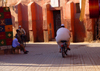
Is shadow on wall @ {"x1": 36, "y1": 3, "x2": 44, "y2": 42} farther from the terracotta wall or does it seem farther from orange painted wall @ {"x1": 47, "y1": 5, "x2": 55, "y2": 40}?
orange painted wall @ {"x1": 47, "y1": 5, "x2": 55, "y2": 40}

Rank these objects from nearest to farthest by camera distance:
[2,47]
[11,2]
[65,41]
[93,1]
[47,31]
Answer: [93,1], [65,41], [2,47], [47,31], [11,2]

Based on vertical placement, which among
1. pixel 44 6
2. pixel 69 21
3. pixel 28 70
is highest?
pixel 44 6

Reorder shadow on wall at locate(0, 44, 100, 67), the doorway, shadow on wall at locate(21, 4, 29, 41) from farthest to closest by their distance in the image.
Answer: shadow on wall at locate(21, 4, 29, 41) → the doorway → shadow on wall at locate(0, 44, 100, 67)

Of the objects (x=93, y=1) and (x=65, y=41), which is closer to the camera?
(x=93, y=1)

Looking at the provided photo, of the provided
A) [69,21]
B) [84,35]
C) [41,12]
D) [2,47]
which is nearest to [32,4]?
[41,12]

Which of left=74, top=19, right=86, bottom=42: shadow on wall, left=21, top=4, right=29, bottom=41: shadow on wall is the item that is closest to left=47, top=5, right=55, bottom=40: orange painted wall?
left=21, top=4, right=29, bottom=41: shadow on wall

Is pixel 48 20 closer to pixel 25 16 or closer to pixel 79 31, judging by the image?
pixel 25 16

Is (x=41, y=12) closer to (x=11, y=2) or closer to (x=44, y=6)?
(x=44, y=6)

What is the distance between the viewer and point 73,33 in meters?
20.0

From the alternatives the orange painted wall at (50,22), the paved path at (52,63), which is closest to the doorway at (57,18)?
the orange painted wall at (50,22)

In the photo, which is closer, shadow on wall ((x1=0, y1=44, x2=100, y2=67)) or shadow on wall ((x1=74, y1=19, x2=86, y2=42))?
shadow on wall ((x1=0, y1=44, x2=100, y2=67))

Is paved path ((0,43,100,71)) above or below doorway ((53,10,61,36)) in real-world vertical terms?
below

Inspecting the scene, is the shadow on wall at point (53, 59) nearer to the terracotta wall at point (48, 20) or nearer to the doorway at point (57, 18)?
the terracotta wall at point (48, 20)

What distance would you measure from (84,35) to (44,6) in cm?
462
